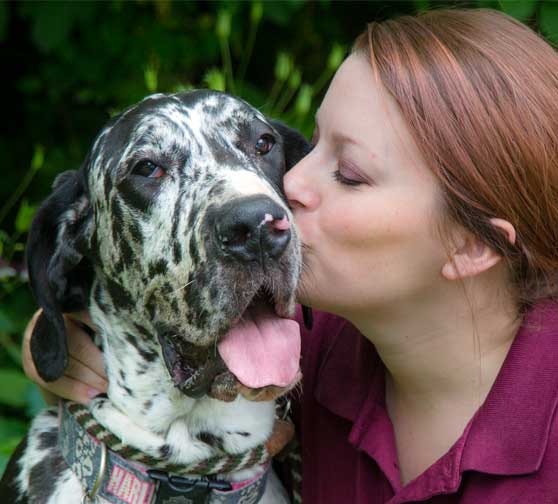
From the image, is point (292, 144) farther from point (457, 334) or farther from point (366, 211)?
point (457, 334)

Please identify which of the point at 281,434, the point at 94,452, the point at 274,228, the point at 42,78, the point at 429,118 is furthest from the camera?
the point at 42,78

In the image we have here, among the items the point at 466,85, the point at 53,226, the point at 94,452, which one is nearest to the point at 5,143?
the point at 53,226

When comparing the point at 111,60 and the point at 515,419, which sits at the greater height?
the point at 515,419

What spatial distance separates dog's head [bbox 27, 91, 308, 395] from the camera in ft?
7.42

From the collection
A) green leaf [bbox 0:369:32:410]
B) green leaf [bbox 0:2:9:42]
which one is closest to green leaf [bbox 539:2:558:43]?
green leaf [bbox 0:369:32:410]

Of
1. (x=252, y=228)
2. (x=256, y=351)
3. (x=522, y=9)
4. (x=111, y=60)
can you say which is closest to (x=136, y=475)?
(x=256, y=351)

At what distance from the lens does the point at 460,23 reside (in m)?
2.57

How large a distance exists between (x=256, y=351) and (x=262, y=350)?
0.02 meters

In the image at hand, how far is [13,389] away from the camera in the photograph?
3639mm

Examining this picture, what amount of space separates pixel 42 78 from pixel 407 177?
385 centimetres

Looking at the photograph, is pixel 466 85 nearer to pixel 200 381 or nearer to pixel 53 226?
pixel 200 381

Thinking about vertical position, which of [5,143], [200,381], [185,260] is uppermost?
[185,260]

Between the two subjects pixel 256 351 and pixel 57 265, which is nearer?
pixel 256 351

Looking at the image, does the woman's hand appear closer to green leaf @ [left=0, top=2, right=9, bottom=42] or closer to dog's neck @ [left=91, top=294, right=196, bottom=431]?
dog's neck @ [left=91, top=294, right=196, bottom=431]
